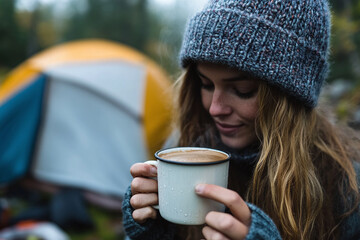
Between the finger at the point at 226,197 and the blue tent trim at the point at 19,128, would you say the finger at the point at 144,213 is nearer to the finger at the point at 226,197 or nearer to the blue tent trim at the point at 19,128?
the finger at the point at 226,197

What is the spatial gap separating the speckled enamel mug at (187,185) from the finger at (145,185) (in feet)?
0.26

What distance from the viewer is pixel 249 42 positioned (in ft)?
3.65

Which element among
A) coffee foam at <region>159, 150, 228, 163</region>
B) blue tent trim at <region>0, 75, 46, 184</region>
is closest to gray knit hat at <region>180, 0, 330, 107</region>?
coffee foam at <region>159, 150, 228, 163</region>

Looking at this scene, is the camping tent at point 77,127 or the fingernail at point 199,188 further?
the camping tent at point 77,127

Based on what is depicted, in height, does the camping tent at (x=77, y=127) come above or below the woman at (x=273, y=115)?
below

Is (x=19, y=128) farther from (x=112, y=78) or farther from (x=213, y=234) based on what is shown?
(x=213, y=234)

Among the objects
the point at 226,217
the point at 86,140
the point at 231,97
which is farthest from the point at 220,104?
the point at 86,140

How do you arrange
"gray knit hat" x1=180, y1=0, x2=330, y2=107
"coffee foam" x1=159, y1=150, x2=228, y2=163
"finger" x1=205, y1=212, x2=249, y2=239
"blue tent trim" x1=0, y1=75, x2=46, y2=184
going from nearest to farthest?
"finger" x1=205, y1=212, x2=249, y2=239 < "coffee foam" x1=159, y1=150, x2=228, y2=163 < "gray knit hat" x1=180, y1=0, x2=330, y2=107 < "blue tent trim" x1=0, y1=75, x2=46, y2=184

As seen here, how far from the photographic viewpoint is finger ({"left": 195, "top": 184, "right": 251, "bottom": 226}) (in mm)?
837

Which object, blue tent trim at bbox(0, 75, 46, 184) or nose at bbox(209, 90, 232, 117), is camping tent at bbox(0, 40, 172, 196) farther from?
nose at bbox(209, 90, 232, 117)

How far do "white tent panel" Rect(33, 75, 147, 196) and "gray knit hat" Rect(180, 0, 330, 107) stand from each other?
2.97m

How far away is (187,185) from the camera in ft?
2.86

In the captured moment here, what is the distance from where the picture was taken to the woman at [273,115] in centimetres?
110

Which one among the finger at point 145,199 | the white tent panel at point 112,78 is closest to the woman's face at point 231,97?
the finger at point 145,199
